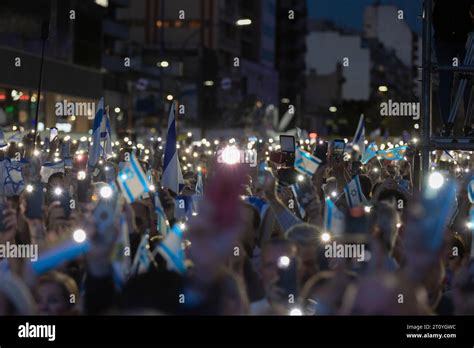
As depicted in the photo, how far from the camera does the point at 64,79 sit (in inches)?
2200

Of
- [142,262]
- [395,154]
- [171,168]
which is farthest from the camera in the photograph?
[395,154]

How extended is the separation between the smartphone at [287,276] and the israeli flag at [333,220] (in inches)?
24.1

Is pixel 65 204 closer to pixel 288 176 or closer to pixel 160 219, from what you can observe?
pixel 160 219

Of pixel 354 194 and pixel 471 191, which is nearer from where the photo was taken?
pixel 471 191

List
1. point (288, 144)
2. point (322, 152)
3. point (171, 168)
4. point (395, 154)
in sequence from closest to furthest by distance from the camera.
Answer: point (171, 168) < point (322, 152) < point (288, 144) < point (395, 154)

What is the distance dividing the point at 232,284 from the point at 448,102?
3714 mm

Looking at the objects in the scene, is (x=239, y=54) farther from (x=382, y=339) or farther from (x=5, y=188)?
(x=382, y=339)

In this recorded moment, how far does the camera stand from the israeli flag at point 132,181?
955cm

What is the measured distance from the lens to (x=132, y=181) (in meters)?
9.71

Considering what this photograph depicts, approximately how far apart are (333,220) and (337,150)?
793cm

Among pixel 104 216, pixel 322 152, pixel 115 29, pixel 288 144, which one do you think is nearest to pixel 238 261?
pixel 104 216

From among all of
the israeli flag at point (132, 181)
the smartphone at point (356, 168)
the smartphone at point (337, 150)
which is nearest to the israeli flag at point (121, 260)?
the israeli flag at point (132, 181)

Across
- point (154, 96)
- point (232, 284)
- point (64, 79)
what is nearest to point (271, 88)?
point (154, 96)

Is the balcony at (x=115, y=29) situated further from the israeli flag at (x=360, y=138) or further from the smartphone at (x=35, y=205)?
the smartphone at (x=35, y=205)
